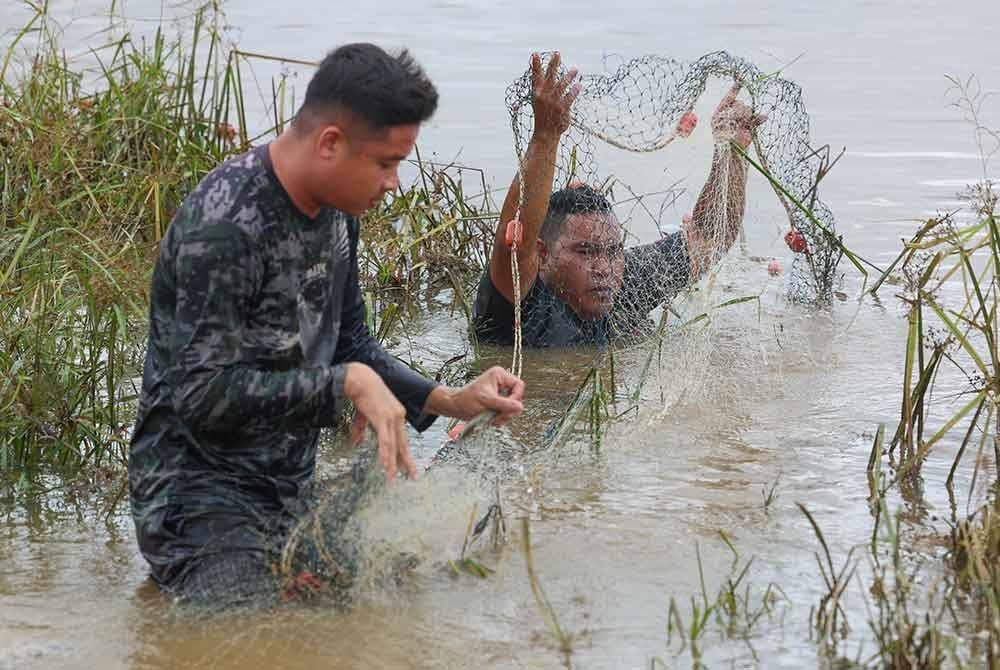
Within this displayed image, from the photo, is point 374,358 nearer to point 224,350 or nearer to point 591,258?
point 224,350

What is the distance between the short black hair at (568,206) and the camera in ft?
20.7

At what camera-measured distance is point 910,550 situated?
170 inches

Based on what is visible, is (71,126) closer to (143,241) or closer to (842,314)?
(143,241)

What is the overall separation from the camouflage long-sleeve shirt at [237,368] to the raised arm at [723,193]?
2162mm

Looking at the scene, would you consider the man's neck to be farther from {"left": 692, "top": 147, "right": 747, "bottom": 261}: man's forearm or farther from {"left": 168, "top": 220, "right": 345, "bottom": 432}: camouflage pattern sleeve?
{"left": 692, "top": 147, "right": 747, "bottom": 261}: man's forearm

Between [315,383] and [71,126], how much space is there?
3.61m

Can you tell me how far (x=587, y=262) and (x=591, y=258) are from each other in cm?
3

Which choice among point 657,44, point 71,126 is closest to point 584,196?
point 71,126

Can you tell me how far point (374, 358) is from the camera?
13.9ft

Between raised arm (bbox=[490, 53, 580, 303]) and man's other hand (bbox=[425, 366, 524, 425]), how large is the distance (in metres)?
1.46

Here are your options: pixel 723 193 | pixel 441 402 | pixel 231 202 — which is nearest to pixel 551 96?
pixel 723 193

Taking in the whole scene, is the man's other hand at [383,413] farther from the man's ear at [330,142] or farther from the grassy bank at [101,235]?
the grassy bank at [101,235]

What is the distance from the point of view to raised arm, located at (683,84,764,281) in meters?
5.86

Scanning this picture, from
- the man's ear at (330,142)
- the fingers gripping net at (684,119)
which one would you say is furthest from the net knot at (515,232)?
the man's ear at (330,142)
